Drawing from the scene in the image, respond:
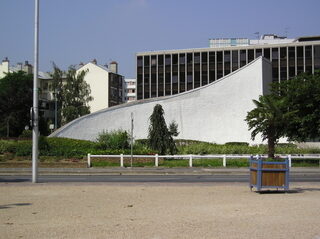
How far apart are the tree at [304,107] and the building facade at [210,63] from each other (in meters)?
50.7

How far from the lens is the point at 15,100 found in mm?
86500

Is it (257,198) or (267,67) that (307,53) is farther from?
(257,198)

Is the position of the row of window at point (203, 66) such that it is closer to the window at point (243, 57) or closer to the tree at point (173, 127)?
the window at point (243, 57)

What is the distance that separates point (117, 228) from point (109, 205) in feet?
11.5

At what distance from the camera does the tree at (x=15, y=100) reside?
278ft

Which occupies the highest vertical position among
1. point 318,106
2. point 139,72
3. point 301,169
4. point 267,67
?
point 139,72

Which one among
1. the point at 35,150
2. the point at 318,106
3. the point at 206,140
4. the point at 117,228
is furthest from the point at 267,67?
the point at 117,228

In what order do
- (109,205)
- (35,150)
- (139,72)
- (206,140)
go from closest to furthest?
1. (109,205)
2. (35,150)
3. (206,140)
4. (139,72)

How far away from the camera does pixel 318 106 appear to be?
3672cm

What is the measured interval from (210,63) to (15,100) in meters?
34.5

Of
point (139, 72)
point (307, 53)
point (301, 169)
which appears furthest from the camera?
point (139, 72)

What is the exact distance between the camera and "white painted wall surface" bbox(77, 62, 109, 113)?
102 m

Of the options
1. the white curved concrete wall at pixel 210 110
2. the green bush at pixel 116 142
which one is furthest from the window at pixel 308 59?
the green bush at pixel 116 142

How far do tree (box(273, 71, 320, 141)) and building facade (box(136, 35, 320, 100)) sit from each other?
50697mm
